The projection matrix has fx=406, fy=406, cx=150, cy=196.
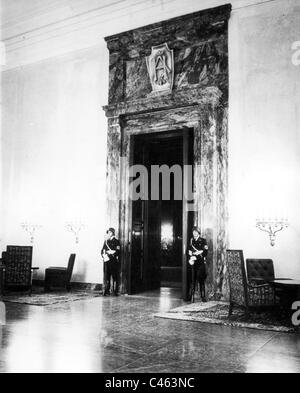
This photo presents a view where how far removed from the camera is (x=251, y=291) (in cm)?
613

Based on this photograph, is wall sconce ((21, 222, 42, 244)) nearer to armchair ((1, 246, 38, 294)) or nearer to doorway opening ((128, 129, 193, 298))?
armchair ((1, 246, 38, 294))

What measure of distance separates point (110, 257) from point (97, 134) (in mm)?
3161

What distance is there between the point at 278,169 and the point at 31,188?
6.50m

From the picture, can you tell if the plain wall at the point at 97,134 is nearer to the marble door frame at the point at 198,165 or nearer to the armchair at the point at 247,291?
the marble door frame at the point at 198,165

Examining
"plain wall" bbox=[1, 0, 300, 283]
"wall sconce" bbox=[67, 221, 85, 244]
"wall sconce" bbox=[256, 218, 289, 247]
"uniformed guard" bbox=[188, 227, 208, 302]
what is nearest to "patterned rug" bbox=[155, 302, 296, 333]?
"uniformed guard" bbox=[188, 227, 208, 302]

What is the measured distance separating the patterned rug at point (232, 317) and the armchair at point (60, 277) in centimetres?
338

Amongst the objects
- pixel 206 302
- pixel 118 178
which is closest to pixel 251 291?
pixel 206 302

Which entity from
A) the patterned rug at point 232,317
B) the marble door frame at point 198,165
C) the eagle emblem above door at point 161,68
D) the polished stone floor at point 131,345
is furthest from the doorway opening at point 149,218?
the polished stone floor at point 131,345

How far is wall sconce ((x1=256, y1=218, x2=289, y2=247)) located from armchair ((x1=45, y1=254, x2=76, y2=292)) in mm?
4489

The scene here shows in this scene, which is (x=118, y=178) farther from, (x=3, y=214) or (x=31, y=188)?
(x=3, y=214)

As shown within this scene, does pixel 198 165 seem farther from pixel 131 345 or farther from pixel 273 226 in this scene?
pixel 131 345

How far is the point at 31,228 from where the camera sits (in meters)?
10.8

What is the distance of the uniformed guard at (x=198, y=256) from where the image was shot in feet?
25.8

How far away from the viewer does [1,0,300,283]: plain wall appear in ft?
25.6
